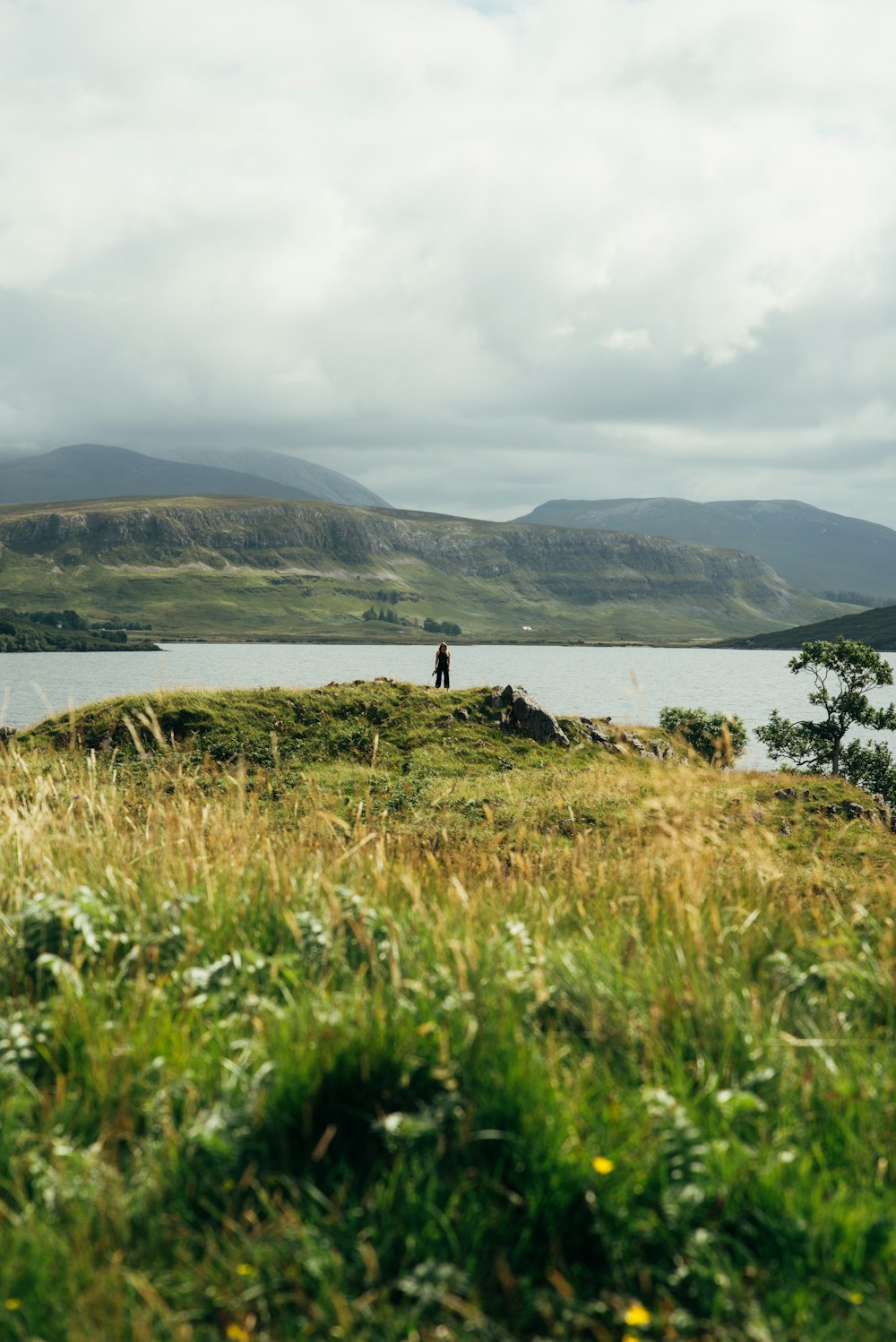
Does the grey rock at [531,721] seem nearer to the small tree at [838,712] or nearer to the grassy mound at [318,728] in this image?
the grassy mound at [318,728]

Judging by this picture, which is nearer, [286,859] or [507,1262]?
[507,1262]

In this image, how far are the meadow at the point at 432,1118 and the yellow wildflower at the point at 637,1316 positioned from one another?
0.25 ft

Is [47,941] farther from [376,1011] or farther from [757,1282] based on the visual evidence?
[757,1282]

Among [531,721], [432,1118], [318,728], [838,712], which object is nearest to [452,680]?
[838,712]

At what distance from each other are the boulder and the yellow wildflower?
21278 millimetres

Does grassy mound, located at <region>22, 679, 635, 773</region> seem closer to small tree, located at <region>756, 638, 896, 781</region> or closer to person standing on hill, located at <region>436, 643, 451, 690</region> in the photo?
person standing on hill, located at <region>436, 643, 451, 690</region>

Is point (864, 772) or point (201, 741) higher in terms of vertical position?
point (201, 741)

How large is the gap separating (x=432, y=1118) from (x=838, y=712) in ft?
137

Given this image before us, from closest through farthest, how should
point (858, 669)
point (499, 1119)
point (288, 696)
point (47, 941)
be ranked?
point (499, 1119) < point (47, 941) < point (288, 696) < point (858, 669)

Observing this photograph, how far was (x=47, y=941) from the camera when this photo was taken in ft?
17.2

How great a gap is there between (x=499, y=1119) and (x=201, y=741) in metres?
19.5

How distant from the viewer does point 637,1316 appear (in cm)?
276

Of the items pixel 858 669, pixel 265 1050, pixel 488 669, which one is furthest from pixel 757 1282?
pixel 488 669

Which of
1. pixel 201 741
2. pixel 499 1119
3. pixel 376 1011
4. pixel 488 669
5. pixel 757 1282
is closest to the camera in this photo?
pixel 757 1282
